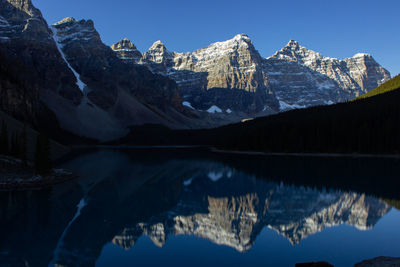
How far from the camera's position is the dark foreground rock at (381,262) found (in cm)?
1179

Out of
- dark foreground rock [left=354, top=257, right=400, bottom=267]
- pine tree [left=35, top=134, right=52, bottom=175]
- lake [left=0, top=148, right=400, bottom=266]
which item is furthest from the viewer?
pine tree [left=35, top=134, right=52, bottom=175]

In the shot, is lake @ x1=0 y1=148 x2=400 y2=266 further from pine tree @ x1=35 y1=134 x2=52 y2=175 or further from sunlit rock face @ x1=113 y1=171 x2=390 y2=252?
pine tree @ x1=35 y1=134 x2=52 y2=175

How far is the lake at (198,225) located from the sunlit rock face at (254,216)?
62mm

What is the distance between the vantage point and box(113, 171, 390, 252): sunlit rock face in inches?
688

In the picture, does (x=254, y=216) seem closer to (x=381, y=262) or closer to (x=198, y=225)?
(x=198, y=225)

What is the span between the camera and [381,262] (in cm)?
1221

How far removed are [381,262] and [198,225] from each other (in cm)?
1033

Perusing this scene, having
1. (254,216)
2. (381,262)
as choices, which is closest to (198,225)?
(254,216)

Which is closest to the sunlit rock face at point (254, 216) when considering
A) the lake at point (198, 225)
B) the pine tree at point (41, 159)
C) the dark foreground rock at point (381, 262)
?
the lake at point (198, 225)

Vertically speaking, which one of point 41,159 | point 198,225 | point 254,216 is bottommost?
point 198,225

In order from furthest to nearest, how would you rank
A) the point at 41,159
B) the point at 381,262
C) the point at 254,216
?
the point at 41,159 < the point at 254,216 < the point at 381,262

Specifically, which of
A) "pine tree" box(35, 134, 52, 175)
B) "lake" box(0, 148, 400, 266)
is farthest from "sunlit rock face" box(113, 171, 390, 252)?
"pine tree" box(35, 134, 52, 175)

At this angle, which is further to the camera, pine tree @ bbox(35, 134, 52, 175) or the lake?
pine tree @ bbox(35, 134, 52, 175)

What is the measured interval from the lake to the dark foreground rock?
792 mm
